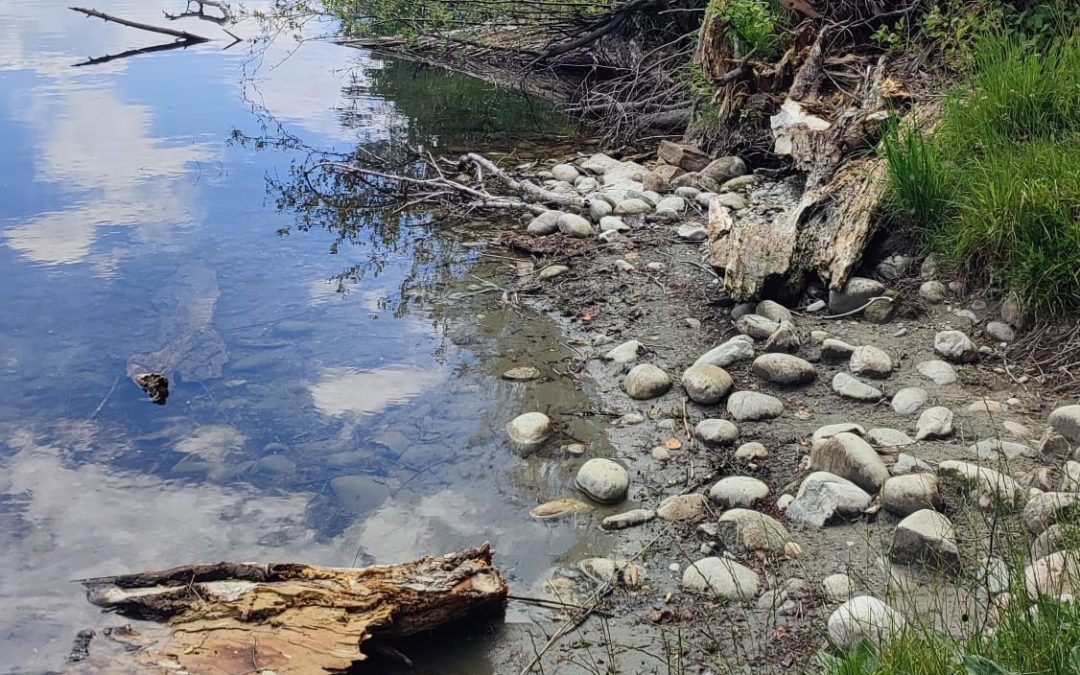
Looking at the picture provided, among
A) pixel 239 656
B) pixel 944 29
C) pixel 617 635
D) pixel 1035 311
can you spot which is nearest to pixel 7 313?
pixel 239 656

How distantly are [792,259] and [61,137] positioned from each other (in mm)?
7249

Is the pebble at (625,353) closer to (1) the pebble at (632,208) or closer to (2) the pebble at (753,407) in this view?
(2) the pebble at (753,407)

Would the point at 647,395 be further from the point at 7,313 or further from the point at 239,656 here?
the point at 7,313

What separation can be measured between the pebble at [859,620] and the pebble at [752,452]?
3.47 feet

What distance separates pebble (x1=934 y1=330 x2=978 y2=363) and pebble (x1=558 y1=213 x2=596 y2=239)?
2677 millimetres

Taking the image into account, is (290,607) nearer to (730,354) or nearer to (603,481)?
(603,481)

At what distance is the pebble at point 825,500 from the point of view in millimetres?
3197

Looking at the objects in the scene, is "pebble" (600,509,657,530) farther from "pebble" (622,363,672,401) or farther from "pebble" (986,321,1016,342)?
"pebble" (986,321,1016,342)

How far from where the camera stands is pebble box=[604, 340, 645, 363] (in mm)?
4641

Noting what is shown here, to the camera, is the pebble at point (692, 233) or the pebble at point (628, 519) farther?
the pebble at point (692, 233)

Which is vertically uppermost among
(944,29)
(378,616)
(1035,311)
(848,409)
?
(944,29)

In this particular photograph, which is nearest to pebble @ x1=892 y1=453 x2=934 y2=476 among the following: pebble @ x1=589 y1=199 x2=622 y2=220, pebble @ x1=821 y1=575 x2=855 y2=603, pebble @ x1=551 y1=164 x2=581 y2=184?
pebble @ x1=821 y1=575 x2=855 y2=603

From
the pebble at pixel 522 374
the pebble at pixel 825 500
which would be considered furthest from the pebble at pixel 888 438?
the pebble at pixel 522 374

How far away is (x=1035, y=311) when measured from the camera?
4.05 m
